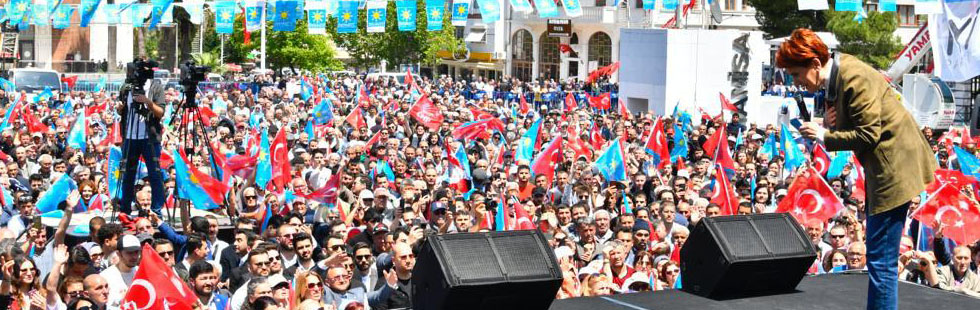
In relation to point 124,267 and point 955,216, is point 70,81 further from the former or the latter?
point 955,216

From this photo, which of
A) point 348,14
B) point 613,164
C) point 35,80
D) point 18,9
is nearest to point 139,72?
point 613,164

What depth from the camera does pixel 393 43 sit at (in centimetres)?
6366

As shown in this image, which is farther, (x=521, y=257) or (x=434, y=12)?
(x=434, y=12)

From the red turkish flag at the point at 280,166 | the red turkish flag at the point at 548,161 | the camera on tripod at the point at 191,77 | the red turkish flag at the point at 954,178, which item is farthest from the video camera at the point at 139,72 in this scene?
the red turkish flag at the point at 954,178

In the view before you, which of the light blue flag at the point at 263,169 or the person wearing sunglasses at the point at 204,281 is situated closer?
the person wearing sunglasses at the point at 204,281

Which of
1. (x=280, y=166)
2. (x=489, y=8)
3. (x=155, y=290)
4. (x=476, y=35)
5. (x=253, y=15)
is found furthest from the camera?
(x=476, y=35)

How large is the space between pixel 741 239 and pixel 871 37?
47.9 m

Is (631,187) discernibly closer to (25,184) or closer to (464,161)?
(464,161)

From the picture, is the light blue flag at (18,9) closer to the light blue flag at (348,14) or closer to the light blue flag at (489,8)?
the light blue flag at (348,14)

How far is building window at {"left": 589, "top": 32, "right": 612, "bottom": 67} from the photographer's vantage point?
229 feet

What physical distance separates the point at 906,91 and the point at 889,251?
30.2 metres

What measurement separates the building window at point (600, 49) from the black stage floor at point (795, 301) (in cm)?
6299

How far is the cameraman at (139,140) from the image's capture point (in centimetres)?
1220

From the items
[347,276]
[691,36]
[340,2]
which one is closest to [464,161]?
[347,276]
